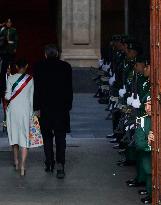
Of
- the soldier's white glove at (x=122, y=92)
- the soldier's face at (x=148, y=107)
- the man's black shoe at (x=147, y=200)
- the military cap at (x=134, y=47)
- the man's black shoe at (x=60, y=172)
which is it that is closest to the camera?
the soldier's face at (x=148, y=107)

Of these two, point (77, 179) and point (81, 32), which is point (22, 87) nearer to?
point (77, 179)

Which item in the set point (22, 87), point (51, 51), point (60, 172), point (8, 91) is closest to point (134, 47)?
point (51, 51)

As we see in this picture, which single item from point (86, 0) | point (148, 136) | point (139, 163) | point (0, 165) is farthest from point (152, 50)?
point (86, 0)

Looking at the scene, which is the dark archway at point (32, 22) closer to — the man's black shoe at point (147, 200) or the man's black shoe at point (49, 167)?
the man's black shoe at point (49, 167)

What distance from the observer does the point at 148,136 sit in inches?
371

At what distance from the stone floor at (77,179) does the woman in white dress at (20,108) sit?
493 millimetres

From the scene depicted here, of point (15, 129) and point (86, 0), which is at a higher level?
point (86, 0)

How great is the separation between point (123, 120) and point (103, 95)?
795 centimetres

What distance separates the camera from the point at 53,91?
1207cm

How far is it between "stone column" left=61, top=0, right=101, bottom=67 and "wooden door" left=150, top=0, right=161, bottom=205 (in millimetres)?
13989

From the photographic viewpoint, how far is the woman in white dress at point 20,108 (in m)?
12.1

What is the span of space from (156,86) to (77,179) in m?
3.38

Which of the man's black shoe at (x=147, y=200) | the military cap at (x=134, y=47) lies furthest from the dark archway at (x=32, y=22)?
the man's black shoe at (x=147, y=200)

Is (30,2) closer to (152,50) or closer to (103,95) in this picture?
(103,95)
